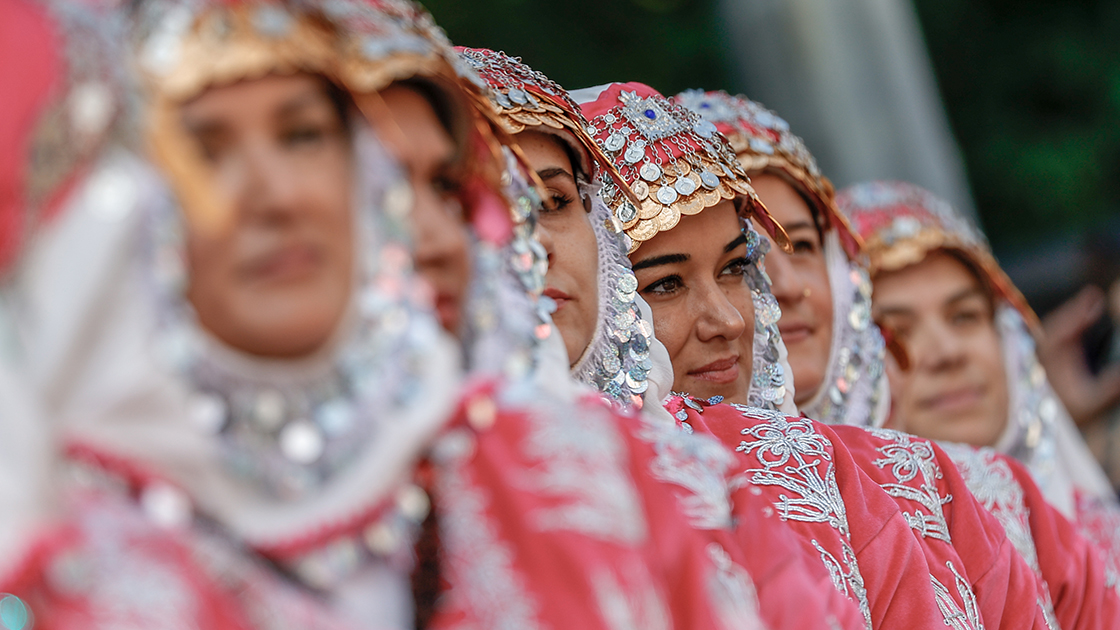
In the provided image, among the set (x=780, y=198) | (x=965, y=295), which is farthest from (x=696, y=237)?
(x=965, y=295)

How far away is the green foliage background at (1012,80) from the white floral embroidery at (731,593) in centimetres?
439

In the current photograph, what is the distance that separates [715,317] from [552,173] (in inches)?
13.6

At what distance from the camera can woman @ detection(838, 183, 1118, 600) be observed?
108 inches

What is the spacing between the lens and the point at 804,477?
1651 millimetres

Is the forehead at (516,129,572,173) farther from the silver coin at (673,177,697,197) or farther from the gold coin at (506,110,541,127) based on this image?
the silver coin at (673,177,697,197)

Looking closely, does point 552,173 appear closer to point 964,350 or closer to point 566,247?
point 566,247

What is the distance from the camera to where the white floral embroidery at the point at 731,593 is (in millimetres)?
1070

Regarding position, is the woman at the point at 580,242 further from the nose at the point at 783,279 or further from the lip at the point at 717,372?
the nose at the point at 783,279

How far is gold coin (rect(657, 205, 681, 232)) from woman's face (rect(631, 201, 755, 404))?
1.6 inches

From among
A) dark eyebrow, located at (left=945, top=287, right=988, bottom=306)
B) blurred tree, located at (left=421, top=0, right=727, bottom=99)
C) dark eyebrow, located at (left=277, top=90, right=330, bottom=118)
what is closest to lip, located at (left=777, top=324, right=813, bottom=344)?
dark eyebrow, located at (left=945, top=287, right=988, bottom=306)

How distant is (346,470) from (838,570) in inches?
32.6

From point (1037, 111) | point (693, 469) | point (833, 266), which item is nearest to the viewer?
point (693, 469)

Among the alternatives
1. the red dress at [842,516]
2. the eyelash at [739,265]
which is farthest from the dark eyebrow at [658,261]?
the red dress at [842,516]

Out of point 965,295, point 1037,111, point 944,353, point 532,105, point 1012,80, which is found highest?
point 1012,80
